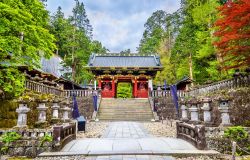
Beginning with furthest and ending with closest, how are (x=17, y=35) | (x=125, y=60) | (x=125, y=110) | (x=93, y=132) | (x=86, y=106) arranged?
(x=125, y=60), (x=86, y=106), (x=125, y=110), (x=93, y=132), (x=17, y=35)

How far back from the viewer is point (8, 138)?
724 cm

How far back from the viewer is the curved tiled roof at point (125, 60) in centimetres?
3066

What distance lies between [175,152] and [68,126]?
13.3 feet

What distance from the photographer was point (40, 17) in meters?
10.7

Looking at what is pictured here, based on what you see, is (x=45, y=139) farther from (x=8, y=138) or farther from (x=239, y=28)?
(x=239, y=28)

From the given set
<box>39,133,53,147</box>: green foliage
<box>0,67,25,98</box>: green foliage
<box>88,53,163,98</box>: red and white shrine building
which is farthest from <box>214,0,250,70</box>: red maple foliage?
<box>88,53,163,98</box>: red and white shrine building

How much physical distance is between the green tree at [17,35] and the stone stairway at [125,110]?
10.0 m

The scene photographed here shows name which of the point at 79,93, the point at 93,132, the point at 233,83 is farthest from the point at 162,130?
the point at 79,93

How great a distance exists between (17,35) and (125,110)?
12964 millimetres

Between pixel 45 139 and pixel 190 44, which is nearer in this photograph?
pixel 45 139

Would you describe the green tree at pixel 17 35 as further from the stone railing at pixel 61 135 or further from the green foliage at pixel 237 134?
the green foliage at pixel 237 134

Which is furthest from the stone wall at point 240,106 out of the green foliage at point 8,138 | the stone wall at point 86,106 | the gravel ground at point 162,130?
the stone wall at point 86,106

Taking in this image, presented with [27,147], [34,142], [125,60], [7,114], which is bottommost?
[27,147]

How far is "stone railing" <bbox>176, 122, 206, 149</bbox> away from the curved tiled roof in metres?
21.4
